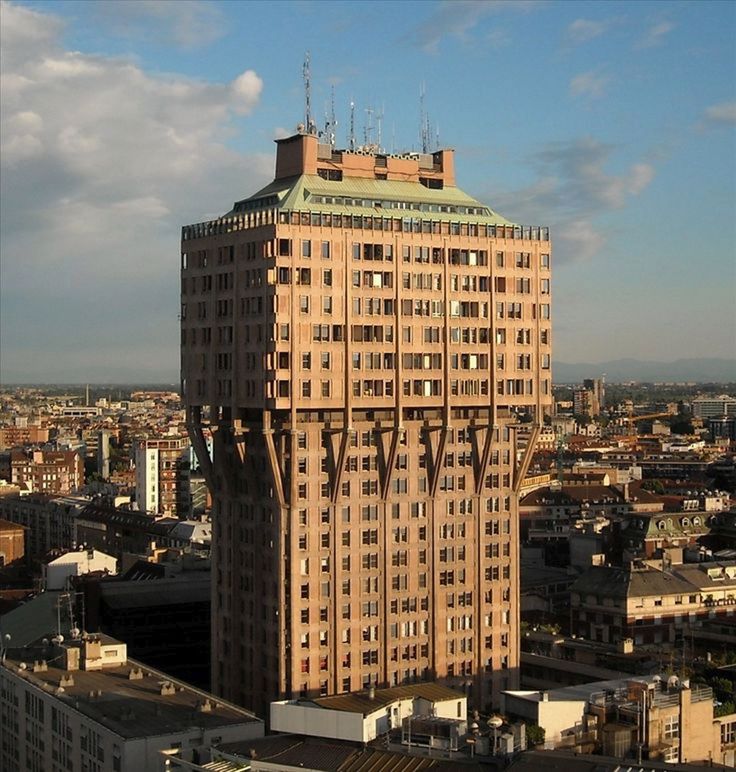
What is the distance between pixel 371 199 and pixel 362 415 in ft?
59.8

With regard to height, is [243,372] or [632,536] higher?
[243,372]

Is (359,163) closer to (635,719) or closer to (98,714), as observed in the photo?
(98,714)

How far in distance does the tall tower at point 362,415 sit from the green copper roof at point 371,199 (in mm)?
228

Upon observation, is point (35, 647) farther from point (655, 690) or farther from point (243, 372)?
point (655, 690)

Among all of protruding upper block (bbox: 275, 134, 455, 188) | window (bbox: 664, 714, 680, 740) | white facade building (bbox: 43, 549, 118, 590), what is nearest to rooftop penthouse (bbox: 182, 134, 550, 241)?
protruding upper block (bbox: 275, 134, 455, 188)

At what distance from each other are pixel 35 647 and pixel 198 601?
28.4m

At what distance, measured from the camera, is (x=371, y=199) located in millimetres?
127500

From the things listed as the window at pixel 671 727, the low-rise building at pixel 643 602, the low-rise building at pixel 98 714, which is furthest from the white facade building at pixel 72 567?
the window at pixel 671 727

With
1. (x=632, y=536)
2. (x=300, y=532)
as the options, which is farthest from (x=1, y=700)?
(x=632, y=536)

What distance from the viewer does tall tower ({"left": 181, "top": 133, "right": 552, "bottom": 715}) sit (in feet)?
391

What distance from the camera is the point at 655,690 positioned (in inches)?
3861

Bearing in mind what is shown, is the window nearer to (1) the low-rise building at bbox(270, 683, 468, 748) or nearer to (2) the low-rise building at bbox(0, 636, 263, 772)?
(1) the low-rise building at bbox(270, 683, 468, 748)

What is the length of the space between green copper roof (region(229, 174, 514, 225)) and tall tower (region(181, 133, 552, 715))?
228 mm

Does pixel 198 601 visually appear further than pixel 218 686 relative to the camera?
Yes
